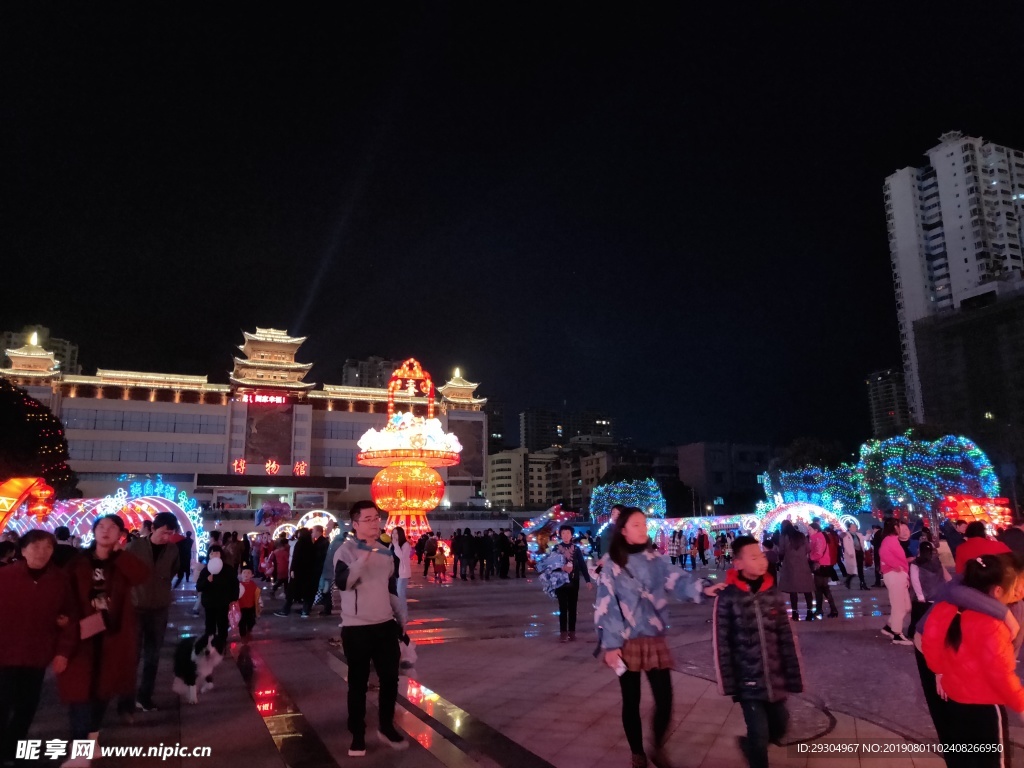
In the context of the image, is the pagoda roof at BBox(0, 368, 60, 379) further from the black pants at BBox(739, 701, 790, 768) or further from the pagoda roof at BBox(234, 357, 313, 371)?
the black pants at BBox(739, 701, 790, 768)

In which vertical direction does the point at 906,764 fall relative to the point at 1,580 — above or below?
below

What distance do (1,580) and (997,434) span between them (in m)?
49.9

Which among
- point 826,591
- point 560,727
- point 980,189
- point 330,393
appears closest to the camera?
point 560,727

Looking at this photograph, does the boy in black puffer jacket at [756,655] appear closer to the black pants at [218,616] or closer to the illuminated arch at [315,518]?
the black pants at [218,616]

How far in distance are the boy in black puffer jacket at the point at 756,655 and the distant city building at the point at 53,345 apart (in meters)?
98.2

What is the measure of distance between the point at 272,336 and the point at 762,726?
61.5 m

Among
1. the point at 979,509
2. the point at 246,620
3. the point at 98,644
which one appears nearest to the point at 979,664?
the point at 98,644

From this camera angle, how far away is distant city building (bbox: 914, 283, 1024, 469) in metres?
41.6

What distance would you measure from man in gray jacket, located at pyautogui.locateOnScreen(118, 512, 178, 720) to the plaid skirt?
12.2ft

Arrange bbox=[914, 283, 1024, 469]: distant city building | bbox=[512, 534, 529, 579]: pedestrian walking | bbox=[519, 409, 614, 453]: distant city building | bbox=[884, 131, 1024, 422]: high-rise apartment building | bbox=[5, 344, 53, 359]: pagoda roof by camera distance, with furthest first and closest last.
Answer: bbox=[519, 409, 614, 453]: distant city building → bbox=[884, 131, 1024, 422]: high-rise apartment building → bbox=[5, 344, 53, 359]: pagoda roof → bbox=[914, 283, 1024, 469]: distant city building → bbox=[512, 534, 529, 579]: pedestrian walking

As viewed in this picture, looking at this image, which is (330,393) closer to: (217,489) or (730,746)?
(217,489)

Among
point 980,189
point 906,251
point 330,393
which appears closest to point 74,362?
point 330,393

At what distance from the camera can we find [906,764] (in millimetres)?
3934

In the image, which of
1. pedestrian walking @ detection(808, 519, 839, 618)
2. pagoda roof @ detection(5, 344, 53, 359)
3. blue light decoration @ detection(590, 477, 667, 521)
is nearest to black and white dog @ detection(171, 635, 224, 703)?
pedestrian walking @ detection(808, 519, 839, 618)
